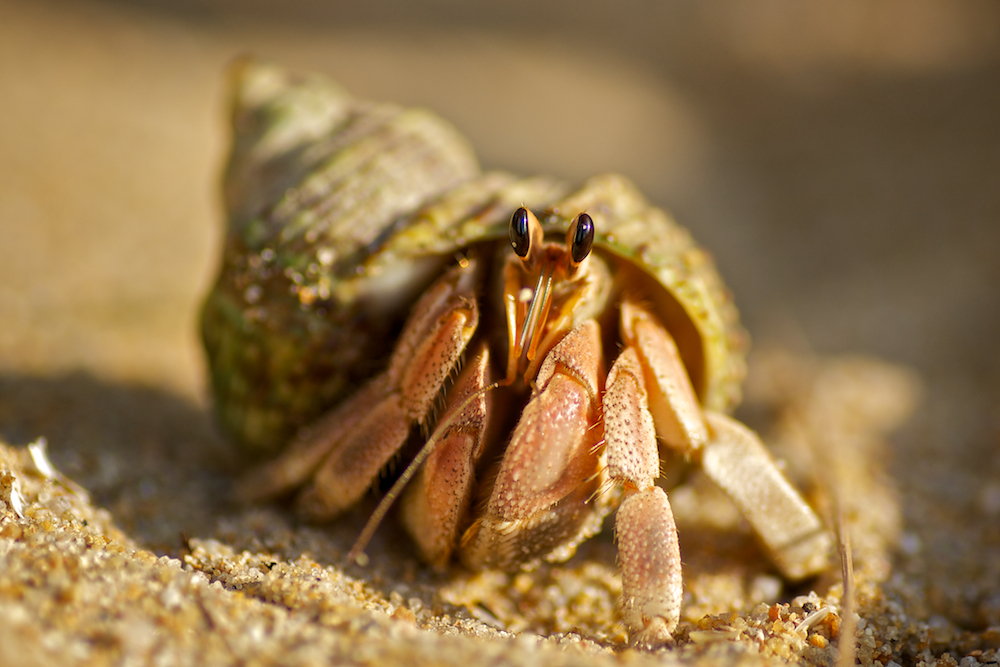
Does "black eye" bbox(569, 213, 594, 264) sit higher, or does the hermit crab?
"black eye" bbox(569, 213, 594, 264)

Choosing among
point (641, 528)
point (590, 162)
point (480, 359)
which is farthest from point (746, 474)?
point (590, 162)

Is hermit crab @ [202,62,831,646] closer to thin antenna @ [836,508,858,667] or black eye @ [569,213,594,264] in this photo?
black eye @ [569,213,594,264]

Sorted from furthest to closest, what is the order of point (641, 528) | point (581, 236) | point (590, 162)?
1. point (590, 162)
2. point (581, 236)
3. point (641, 528)

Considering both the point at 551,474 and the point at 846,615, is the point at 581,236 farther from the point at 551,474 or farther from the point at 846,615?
the point at 846,615

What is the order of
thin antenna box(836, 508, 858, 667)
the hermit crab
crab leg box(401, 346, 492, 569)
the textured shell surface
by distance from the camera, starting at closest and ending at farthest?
thin antenna box(836, 508, 858, 667) → the hermit crab → crab leg box(401, 346, 492, 569) → the textured shell surface

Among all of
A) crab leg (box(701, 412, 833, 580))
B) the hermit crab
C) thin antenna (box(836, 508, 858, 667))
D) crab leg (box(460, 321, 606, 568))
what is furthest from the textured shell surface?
thin antenna (box(836, 508, 858, 667))

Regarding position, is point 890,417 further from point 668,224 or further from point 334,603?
point 334,603

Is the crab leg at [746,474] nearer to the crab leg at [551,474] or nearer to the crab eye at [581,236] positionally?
the crab leg at [551,474]

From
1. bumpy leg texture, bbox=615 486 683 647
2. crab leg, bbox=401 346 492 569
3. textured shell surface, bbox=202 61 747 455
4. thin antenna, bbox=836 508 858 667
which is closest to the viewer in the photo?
thin antenna, bbox=836 508 858 667

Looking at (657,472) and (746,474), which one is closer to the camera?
(657,472)
